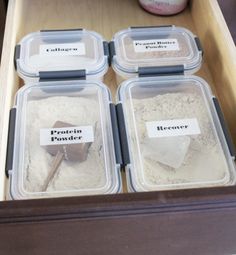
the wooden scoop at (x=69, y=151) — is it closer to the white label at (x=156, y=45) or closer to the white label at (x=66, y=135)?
the white label at (x=66, y=135)

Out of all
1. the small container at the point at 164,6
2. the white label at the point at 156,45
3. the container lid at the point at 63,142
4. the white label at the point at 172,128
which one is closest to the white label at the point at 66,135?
the container lid at the point at 63,142

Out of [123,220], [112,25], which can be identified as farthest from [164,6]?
[123,220]

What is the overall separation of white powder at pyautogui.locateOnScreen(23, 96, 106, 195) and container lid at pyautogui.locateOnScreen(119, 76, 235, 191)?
5 centimetres

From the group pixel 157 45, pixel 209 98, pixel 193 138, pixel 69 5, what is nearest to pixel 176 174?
pixel 193 138

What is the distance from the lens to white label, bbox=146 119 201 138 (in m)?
0.66

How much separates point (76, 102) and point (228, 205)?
35 centimetres

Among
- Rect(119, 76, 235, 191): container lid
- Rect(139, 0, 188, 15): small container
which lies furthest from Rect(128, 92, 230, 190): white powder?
Rect(139, 0, 188, 15): small container

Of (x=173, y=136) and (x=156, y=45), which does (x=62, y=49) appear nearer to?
(x=156, y=45)

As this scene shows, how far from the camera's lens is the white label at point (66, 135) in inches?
25.1

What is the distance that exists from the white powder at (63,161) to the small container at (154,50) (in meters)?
0.11

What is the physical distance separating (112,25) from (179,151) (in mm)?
392

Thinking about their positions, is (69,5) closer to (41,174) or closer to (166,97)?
(166,97)

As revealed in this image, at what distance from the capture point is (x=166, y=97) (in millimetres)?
728

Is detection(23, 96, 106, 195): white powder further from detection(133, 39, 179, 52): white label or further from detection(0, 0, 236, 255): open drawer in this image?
detection(133, 39, 179, 52): white label
